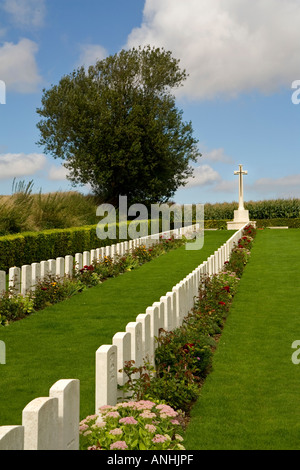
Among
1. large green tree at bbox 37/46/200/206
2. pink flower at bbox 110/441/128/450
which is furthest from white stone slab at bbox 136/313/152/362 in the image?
large green tree at bbox 37/46/200/206

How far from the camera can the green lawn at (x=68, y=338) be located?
224 inches

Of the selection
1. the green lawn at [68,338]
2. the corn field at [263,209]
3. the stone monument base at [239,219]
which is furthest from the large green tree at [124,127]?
the green lawn at [68,338]

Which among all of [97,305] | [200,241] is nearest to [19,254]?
[97,305]

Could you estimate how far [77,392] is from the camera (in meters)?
3.07

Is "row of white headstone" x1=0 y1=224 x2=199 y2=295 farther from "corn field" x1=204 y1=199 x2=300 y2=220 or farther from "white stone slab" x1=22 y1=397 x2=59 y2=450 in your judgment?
"corn field" x1=204 y1=199 x2=300 y2=220

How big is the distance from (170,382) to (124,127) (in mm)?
28265

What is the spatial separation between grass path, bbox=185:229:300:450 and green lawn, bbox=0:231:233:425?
1226 millimetres

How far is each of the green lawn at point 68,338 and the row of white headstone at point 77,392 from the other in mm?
932

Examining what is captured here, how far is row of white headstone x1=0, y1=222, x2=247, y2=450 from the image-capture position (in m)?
2.53

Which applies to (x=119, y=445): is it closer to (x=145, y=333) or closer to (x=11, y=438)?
(x=11, y=438)

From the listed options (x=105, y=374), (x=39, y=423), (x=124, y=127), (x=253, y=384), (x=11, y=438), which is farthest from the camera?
(x=124, y=127)

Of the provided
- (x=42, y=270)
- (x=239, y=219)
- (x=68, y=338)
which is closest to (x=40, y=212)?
(x=42, y=270)

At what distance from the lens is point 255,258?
18562mm

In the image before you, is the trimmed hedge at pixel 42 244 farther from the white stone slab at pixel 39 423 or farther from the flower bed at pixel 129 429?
the white stone slab at pixel 39 423
